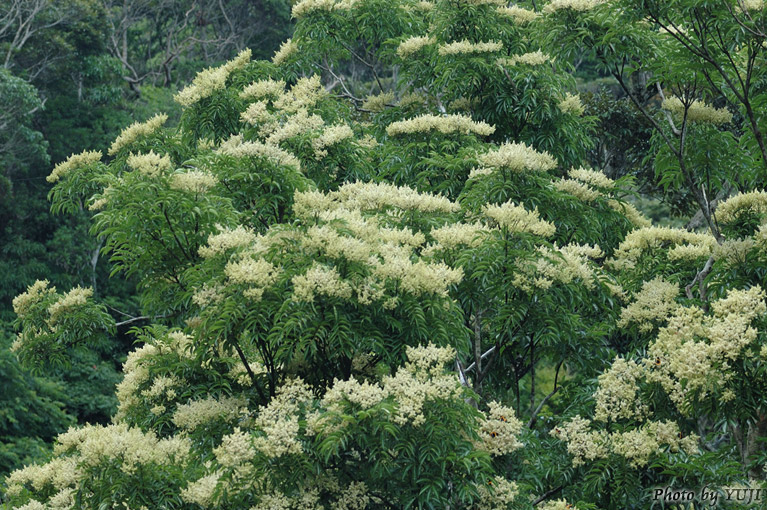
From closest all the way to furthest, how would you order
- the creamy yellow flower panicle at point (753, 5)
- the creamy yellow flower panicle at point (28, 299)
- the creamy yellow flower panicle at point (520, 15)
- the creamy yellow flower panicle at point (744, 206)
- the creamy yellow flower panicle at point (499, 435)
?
the creamy yellow flower panicle at point (499, 435), the creamy yellow flower panicle at point (753, 5), the creamy yellow flower panicle at point (744, 206), the creamy yellow flower panicle at point (28, 299), the creamy yellow flower panicle at point (520, 15)

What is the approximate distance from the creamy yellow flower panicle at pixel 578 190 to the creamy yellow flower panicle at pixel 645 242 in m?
0.56

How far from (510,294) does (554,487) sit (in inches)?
64.1

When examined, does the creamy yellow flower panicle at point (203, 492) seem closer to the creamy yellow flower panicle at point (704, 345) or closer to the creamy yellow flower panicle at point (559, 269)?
the creamy yellow flower panicle at point (559, 269)

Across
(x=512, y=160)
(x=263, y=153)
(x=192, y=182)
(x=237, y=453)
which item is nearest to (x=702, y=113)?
(x=512, y=160)

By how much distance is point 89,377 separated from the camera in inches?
820

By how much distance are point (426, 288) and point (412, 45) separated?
5.60 meters

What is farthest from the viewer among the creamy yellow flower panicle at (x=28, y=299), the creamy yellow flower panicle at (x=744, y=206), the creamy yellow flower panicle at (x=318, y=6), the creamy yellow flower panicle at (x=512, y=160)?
the creamy yellow flower panicle at (x=318, y=6)

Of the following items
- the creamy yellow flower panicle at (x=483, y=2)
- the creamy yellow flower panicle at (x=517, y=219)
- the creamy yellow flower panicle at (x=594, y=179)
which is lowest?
the creamy yellow flower panicle at (x=517, y=219)

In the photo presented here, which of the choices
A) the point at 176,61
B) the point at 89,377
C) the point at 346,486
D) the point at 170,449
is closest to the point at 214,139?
the point at 170,449

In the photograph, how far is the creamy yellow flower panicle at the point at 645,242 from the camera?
339 inches

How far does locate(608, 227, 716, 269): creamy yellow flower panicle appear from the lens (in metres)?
8.60

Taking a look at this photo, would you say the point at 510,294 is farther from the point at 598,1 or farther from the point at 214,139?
the point at 214,139

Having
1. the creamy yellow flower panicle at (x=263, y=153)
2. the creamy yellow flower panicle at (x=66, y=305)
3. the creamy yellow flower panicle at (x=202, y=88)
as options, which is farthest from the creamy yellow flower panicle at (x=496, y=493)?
the creamy yellow flower panicle at (x=202, y=88)

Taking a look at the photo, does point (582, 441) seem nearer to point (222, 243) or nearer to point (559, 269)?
point (559, 269)
